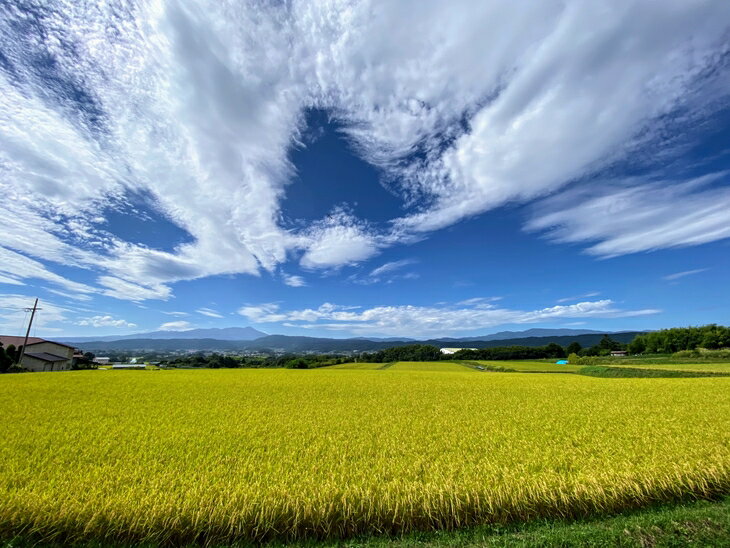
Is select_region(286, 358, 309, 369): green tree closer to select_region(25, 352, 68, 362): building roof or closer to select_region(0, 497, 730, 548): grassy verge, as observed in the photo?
select_region(25, 352, 68, 362): building roof

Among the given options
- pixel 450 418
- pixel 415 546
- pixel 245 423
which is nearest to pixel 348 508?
pixel 415 546

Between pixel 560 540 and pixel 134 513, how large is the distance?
224 inches

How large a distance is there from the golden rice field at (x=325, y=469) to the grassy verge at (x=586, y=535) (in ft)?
0.66

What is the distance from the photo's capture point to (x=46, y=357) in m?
50.6

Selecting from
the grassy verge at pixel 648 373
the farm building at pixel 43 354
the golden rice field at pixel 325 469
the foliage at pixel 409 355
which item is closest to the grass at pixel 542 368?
the grassy verge at pixel 648 373

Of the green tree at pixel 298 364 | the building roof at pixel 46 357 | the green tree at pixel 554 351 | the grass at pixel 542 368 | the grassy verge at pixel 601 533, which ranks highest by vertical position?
the building roof at pixel 46 357

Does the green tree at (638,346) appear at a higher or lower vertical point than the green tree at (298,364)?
higher

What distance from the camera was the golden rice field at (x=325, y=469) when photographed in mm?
4449

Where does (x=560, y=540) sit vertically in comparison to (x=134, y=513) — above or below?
below

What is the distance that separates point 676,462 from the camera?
632 cm

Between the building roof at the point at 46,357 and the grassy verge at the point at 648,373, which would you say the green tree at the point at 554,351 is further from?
the building roof at the point at 46,357

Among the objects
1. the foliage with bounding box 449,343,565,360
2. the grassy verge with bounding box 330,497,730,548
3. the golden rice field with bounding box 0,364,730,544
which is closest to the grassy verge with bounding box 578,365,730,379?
the golden rice field with bounding box 0,364,730,544

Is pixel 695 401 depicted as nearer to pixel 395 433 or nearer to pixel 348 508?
pixel 395 433

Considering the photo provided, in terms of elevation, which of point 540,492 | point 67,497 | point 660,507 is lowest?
point 660,507
